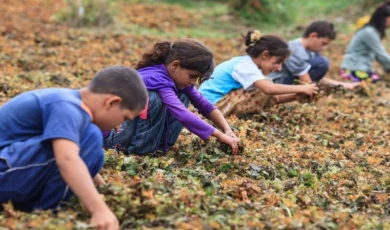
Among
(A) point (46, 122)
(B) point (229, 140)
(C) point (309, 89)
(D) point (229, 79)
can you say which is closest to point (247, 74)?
(D) point (229, 79)

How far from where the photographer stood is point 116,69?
3225 millimetres

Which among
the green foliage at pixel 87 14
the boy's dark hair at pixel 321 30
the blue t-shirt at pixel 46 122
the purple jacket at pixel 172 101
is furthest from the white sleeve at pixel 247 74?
the green foliage at pixel 87 14

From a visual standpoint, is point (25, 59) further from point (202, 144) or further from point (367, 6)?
point (367, 6)

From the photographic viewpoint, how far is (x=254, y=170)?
4547 millimetres

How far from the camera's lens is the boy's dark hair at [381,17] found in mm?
9477

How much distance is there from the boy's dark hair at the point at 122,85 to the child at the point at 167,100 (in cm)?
134

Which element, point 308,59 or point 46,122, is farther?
point 308,59

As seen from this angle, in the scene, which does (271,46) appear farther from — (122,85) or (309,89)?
(122,85)

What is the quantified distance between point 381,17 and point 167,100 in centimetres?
594

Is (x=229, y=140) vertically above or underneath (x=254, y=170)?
above

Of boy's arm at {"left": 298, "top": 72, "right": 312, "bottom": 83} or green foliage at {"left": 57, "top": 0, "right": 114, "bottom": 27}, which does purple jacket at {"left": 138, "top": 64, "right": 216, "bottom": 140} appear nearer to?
boy's arm at {"left": 298, "top": 72, "right": 312, "bottom": 83}

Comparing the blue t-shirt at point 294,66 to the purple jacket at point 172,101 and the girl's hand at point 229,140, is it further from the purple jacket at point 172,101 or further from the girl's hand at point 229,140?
the purple jacket at point 172,101

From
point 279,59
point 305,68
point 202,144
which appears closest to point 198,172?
point 202,144

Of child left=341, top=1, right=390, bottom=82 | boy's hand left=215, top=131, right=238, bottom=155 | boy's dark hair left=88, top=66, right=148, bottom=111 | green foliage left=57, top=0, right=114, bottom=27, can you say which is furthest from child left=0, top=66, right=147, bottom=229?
green foliage left=57, top=0, right=114, bottom=27
